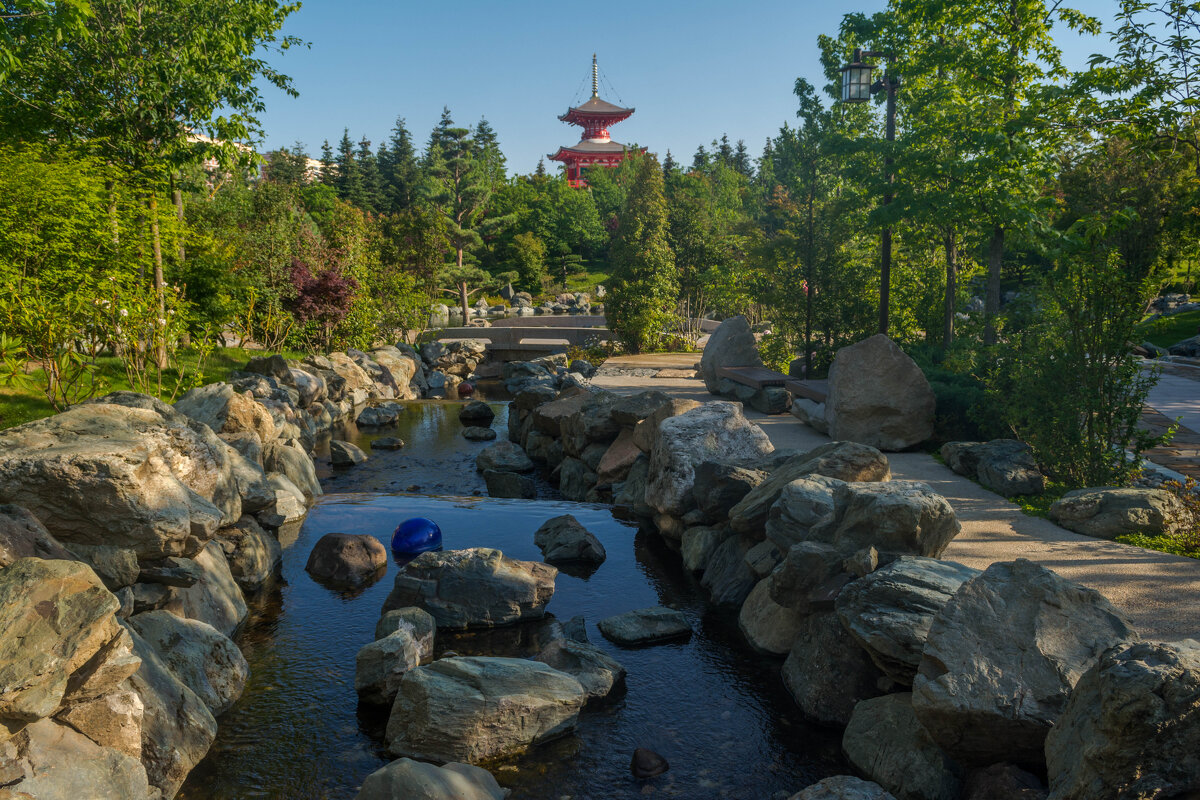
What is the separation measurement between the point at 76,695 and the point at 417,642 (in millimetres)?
2674

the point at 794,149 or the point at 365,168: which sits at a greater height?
the point at 365,168

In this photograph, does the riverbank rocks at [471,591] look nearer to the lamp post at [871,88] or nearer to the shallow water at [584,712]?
the shallow water at [584,712]

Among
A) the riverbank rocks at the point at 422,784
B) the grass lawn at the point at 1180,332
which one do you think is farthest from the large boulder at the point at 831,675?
the grass lawn at the point at 1180,332

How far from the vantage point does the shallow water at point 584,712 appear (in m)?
5.23

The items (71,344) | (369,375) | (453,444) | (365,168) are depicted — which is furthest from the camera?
(365,168)

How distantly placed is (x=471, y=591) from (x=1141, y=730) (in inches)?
221

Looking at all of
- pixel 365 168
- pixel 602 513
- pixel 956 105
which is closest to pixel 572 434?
pixel 602 513

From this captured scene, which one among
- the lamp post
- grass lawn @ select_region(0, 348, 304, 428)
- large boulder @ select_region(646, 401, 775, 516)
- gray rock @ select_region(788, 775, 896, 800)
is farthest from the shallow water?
the lamp post

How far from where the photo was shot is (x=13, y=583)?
4.41m

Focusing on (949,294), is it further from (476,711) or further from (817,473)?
(476,711)

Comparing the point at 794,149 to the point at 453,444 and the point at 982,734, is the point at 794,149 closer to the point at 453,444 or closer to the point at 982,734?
the point at 453,444

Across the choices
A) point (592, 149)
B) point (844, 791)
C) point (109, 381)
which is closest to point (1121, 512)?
point (844, 791)

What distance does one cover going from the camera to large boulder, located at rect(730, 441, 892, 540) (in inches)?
318

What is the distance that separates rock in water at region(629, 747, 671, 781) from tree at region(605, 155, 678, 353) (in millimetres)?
22610
